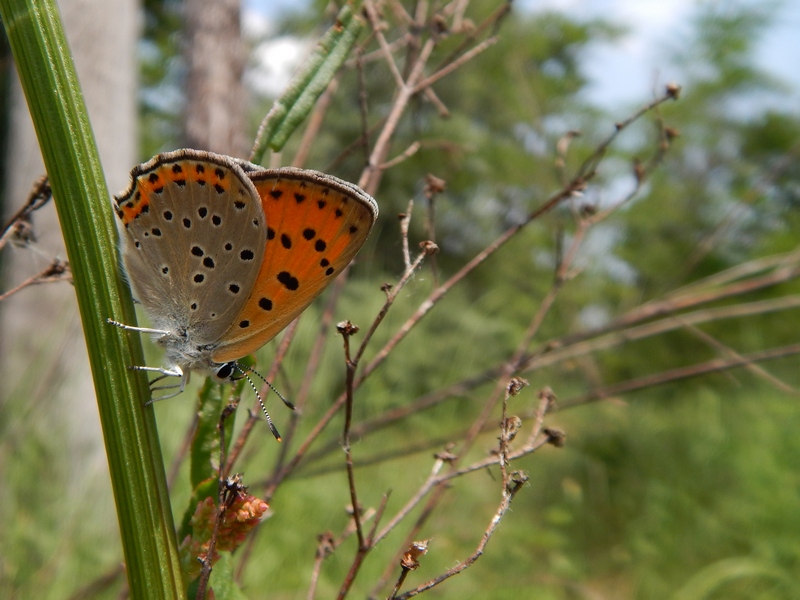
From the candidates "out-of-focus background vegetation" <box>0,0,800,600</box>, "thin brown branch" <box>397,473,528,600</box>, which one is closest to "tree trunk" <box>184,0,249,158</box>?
"out-of-focus background vegetation" <box>0,0,800,600</box>

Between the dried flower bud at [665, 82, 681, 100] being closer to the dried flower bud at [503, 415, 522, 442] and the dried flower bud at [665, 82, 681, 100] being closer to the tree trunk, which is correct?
the dried flower bud at [503, 415, 522, 442]

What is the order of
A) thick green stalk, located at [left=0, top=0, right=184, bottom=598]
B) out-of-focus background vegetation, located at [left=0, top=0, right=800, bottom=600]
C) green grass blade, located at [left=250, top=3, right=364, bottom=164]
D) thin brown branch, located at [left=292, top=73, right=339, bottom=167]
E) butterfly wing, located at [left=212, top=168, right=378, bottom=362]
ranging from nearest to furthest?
thick green stalk, located at [left=0, top=0, right=184, bottom=598], green grass blade, located at [left=250, top=3, right=364, bottom=164], butterfly wing, located at [left=212, top=168, right=378, bottom=362], thin brown branch, located at [left=292, top=73, right=339, bottom=167], out-of-focus background vegetation, located at [left=0, top=0, right=800, bottom=600]

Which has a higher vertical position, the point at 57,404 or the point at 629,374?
the point at 629,374

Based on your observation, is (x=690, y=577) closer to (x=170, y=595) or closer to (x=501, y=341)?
(x=501, y=341)

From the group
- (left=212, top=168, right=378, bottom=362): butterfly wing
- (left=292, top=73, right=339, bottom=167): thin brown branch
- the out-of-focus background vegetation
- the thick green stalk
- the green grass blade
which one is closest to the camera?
the thick green stalk

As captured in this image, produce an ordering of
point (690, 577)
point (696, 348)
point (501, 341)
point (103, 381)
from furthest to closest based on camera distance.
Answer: point (696, 348) < point (501, 341) < point (690, 577) < point (103, 381)

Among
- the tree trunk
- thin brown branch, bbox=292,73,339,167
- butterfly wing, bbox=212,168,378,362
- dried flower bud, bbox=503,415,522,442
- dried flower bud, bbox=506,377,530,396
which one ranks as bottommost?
dried flower bud, bbox=503,415,522,442

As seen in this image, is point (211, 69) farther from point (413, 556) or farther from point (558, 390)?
point (413, 556)

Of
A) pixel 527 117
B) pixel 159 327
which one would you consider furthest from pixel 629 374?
pixel 159 327
